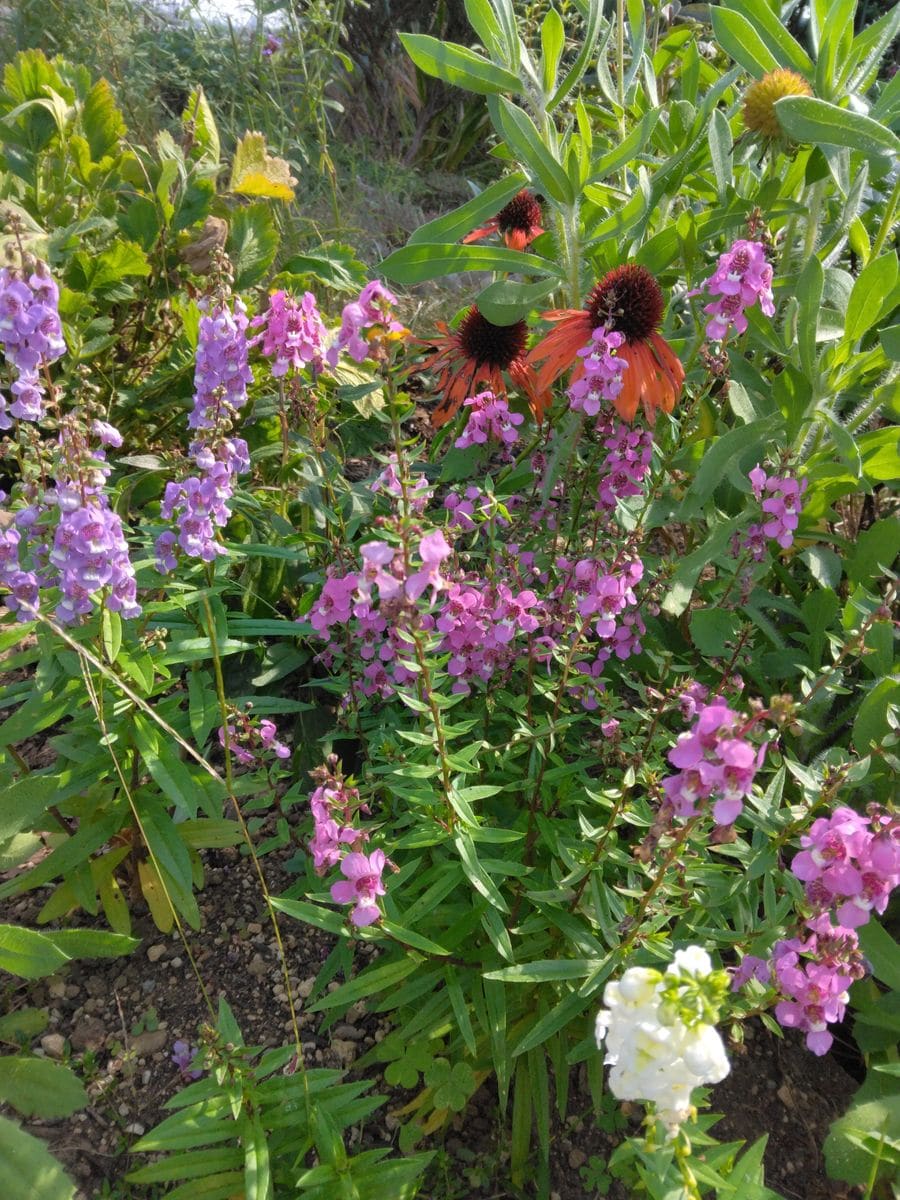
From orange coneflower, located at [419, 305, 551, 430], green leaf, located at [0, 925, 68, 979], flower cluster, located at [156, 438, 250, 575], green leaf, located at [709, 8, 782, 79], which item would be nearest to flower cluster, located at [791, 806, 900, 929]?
flower cluster, located at [156, 438, 250, 575]

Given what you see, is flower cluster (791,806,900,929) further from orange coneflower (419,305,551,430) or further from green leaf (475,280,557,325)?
orange coneflower (419,305,551,430)

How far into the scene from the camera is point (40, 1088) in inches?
61.4

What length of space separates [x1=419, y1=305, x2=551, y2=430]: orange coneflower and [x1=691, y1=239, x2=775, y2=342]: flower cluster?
2.23 feet

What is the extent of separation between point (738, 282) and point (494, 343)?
88 cm

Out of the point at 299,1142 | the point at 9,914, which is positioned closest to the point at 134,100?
the point at 9,914

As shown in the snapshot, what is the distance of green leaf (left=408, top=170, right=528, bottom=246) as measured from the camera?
1.95 metres

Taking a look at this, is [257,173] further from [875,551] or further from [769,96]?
[875,551]

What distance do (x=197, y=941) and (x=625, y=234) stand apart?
1.85 meters

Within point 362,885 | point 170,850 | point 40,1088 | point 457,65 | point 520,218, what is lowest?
point 40,1088

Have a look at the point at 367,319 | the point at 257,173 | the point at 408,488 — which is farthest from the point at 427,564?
the point at 257,173

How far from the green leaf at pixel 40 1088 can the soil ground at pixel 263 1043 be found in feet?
0.61

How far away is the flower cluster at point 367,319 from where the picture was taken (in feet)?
4.04

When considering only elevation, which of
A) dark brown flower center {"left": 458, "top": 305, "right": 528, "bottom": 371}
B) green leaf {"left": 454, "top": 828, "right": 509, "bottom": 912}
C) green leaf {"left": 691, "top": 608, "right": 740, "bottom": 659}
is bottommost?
green leaf {"left": 454, "top": 828, "right": 509, "bottom": 912}

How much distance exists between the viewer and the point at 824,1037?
1256 millimetres
